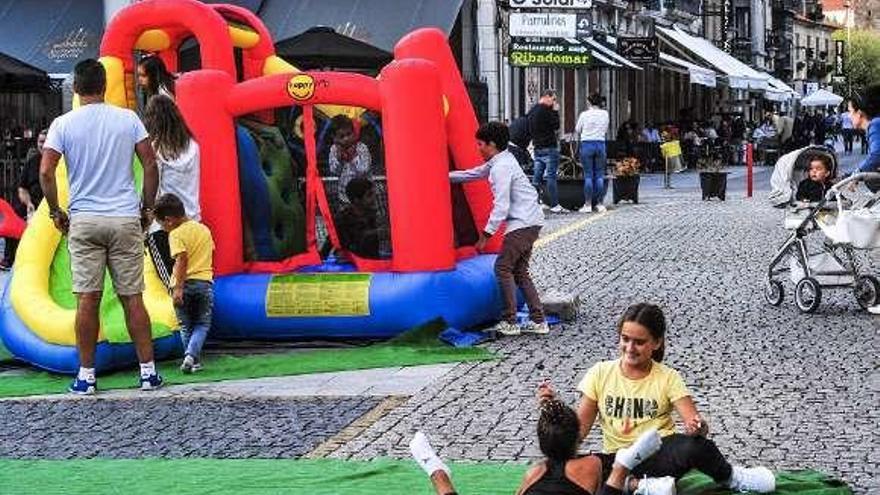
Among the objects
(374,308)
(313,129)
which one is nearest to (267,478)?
(374,308)

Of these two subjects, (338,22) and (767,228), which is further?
(338,22)

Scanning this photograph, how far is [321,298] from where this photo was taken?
11.5 m

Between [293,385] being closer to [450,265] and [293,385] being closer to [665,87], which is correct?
[450,265]

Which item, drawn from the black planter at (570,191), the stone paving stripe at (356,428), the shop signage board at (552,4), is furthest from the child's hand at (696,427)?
the black planter at (570,191)

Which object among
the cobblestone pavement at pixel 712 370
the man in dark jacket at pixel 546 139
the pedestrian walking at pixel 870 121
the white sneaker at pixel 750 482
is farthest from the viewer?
the man in dark jacket at pixel 546 139

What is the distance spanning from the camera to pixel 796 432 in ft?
26.5

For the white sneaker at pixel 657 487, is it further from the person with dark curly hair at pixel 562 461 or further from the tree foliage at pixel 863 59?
the tree foliage at pixel 863 59

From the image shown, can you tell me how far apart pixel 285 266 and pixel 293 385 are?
227cm

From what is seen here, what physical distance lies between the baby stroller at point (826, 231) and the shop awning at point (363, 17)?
15481 millimetres

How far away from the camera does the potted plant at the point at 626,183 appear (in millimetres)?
27109

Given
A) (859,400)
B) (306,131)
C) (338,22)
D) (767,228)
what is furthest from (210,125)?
(338,22)

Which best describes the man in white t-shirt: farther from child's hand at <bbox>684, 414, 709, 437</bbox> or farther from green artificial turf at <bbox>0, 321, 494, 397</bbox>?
child's hand at <bbox>684, 414, 709, 437</bbox>

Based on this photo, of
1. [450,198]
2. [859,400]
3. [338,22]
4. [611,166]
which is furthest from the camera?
[611,166]

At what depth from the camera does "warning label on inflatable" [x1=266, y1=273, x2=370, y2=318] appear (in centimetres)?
1146
